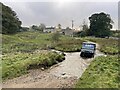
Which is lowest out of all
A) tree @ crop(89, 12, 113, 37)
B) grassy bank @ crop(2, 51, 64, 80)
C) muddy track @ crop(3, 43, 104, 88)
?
muddy track @ crop(3, 43, 104, 88)

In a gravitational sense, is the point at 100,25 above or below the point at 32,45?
above

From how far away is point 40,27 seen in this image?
122562 mm

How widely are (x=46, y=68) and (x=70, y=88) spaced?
8.32m

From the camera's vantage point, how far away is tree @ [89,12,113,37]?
253ft

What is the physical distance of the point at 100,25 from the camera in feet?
253

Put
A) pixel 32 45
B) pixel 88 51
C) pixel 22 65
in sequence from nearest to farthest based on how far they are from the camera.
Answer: pixel 22 65 < pixel 88 51 < pixel 32 45

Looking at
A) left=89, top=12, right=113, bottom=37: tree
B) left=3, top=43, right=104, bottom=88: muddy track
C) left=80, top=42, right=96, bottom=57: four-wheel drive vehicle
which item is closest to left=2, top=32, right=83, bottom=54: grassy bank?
left=80, top=42, right=96, bottom=57: four-wheel drive vehicle

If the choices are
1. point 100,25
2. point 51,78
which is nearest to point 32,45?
point 51,78

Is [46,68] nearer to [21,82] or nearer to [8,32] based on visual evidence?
[21,82]

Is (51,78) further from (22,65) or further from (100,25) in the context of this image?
(100,25)

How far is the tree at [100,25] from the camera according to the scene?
77.2m

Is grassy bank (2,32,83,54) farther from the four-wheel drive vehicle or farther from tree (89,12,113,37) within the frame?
tree (89,12,113,37)

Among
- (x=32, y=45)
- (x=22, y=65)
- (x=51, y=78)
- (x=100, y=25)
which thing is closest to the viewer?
(x=51, y=78)

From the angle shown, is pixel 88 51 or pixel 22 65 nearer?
pixel 22 65
